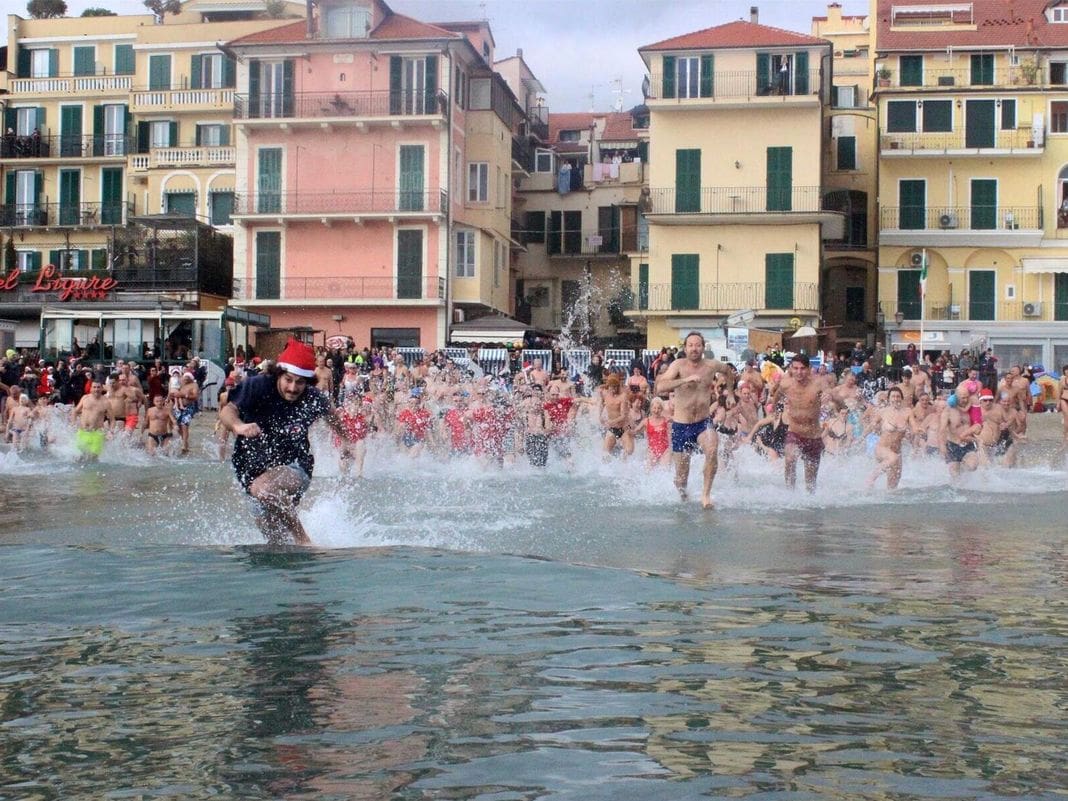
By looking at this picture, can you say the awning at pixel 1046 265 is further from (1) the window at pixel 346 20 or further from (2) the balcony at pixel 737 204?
(1) the window at pixel 346 20

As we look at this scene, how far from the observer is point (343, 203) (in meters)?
45.1

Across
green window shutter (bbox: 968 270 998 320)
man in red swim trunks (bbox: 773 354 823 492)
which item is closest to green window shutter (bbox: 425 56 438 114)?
green window shutter (bbox: 968 270 998 320)

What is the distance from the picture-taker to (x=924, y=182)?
4591 cm

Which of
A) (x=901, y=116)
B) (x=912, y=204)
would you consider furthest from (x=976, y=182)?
(x=901, y=116)

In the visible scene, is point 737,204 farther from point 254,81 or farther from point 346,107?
point 254,81

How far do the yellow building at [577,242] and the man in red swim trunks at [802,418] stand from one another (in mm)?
37637

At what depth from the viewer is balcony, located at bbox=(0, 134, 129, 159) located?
52344 millimetres

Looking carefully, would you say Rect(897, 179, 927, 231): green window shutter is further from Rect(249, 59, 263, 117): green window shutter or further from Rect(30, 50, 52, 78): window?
Rect(30, 50, 52, 78): window

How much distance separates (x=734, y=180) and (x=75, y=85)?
2547 cm

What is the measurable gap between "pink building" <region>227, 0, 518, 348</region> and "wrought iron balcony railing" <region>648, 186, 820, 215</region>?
665cm

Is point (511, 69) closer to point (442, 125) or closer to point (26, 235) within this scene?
point (442, 125)

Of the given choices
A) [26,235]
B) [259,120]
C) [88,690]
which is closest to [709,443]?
[88,690]

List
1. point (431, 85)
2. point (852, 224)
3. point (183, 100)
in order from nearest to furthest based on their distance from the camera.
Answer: point (431, 85) < point (852, 224) < point (183, 100)

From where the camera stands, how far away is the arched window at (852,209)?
1938 inches
